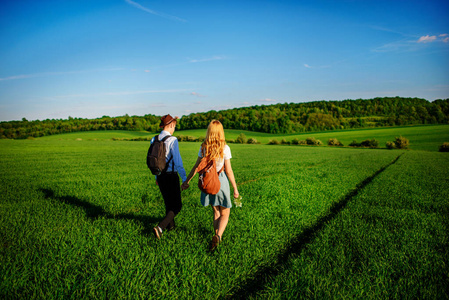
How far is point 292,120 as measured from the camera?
298 ft

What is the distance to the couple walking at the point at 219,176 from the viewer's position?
3.75 meters

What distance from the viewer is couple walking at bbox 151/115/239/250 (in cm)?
375

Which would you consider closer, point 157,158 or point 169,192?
point 157,158

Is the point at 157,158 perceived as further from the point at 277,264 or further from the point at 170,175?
the point at 277,264

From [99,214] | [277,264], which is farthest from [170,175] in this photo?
[99,214]

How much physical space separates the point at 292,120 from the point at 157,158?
92658 millimetres

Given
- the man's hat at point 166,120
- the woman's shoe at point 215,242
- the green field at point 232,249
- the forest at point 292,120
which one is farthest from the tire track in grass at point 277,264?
the forest at point 292,120

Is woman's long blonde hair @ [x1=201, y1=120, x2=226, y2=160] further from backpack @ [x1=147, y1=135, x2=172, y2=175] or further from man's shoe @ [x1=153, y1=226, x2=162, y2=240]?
man's shoe @ [x1=153, y1=226, x2=162, y2=240]

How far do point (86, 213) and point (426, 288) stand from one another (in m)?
7.15

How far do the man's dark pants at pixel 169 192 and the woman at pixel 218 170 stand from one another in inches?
18.8

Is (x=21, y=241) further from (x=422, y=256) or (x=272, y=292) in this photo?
(x=422, y=256)

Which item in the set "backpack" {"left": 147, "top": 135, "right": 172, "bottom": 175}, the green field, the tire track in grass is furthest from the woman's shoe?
"backpack" {"left": 147, "top": 135, "right": 172, "bottom": 175}

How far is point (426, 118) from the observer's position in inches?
3034

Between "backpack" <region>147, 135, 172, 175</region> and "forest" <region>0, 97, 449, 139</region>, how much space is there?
80944mm
